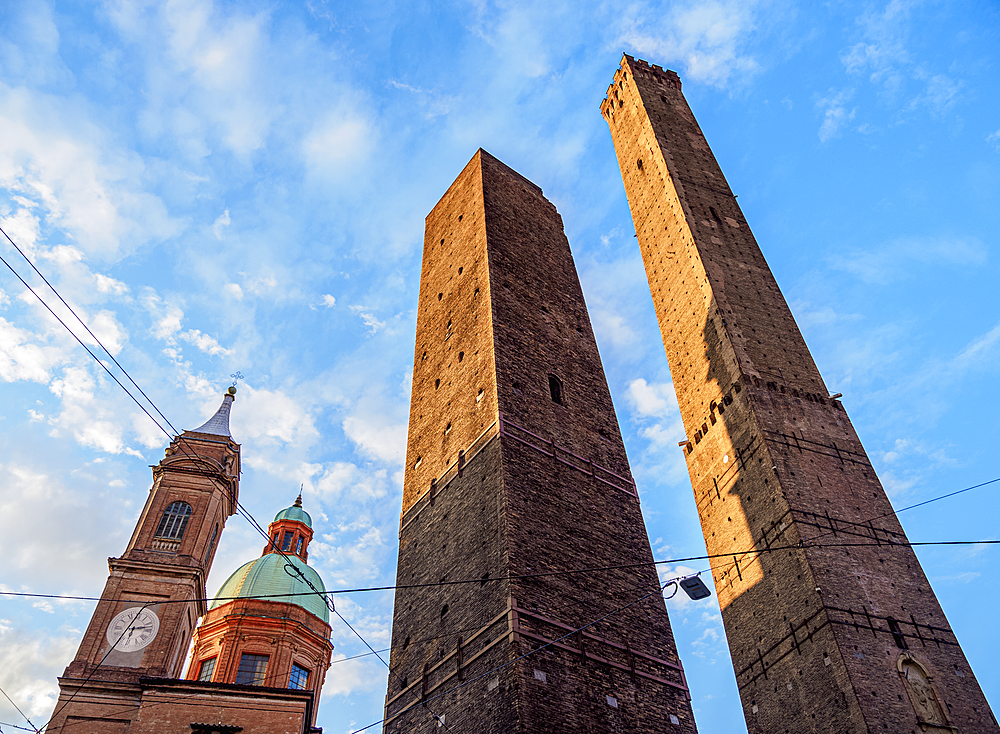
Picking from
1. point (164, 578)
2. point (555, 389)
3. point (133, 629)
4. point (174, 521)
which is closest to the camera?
point (555, 389)

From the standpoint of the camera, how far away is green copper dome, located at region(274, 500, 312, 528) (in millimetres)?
31491

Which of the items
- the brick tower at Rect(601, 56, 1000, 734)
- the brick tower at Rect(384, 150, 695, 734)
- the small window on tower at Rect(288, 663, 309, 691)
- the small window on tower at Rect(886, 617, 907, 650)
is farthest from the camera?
the small window on tower at Rect(288, 663, 309, 691)

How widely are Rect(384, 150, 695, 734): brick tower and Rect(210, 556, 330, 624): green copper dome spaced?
35.3ft

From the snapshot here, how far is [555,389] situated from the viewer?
55.6 ft

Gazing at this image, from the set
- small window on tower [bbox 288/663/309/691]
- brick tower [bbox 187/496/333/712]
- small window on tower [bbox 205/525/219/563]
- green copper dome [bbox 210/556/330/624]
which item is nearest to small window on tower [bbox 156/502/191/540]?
small window on tower [bbox 205/525/219/563]

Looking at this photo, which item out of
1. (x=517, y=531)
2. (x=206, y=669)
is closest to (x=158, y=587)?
(x=206, y=669)

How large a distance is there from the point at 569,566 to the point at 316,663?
15.4m

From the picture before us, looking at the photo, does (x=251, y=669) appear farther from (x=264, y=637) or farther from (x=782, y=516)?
(x=782, y=516)

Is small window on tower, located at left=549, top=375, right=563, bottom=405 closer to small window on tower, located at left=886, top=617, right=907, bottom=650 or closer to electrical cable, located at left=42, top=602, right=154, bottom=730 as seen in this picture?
small window on tower, located at left=886, top=617, right=907, bottom=650

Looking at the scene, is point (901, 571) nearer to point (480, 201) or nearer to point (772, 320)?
point (772, 320)

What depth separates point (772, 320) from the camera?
2123 cm

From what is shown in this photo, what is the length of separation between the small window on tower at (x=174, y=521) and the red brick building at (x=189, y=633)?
0.08 ft

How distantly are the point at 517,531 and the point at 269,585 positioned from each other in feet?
54.6

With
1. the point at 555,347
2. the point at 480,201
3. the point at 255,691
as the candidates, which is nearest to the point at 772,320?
the point at 555,347
